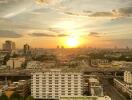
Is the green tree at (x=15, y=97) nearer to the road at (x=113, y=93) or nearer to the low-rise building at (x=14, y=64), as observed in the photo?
the road at (x=113, y=93)

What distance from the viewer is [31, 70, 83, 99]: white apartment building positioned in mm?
10133

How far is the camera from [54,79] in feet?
33.6

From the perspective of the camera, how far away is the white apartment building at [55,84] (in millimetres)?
10133

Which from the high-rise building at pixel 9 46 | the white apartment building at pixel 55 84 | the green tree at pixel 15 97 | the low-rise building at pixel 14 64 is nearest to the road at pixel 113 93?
the white apartment building at pixel 55 84

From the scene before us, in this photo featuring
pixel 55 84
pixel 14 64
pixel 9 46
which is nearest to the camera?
pixel 55 84

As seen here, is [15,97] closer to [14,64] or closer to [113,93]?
[113,93]

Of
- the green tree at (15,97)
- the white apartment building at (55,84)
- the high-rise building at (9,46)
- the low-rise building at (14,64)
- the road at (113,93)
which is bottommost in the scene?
the road at (113,93)

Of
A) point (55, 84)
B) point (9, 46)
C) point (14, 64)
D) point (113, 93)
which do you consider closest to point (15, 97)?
point (55, 84)

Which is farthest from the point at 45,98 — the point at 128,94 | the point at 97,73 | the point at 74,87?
the point at 97,73

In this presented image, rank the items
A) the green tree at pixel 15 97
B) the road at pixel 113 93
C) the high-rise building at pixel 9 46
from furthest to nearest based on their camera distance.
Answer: the high-rise building at pixel 9 46 < the road at pixel 113 93 < the green tree at pixel 15 97

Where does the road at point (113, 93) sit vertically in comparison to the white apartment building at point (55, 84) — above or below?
below

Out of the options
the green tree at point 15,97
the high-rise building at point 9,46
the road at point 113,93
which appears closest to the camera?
the green tree at point 15,97

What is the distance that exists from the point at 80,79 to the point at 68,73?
1.37 ft

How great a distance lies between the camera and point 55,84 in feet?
33.4
